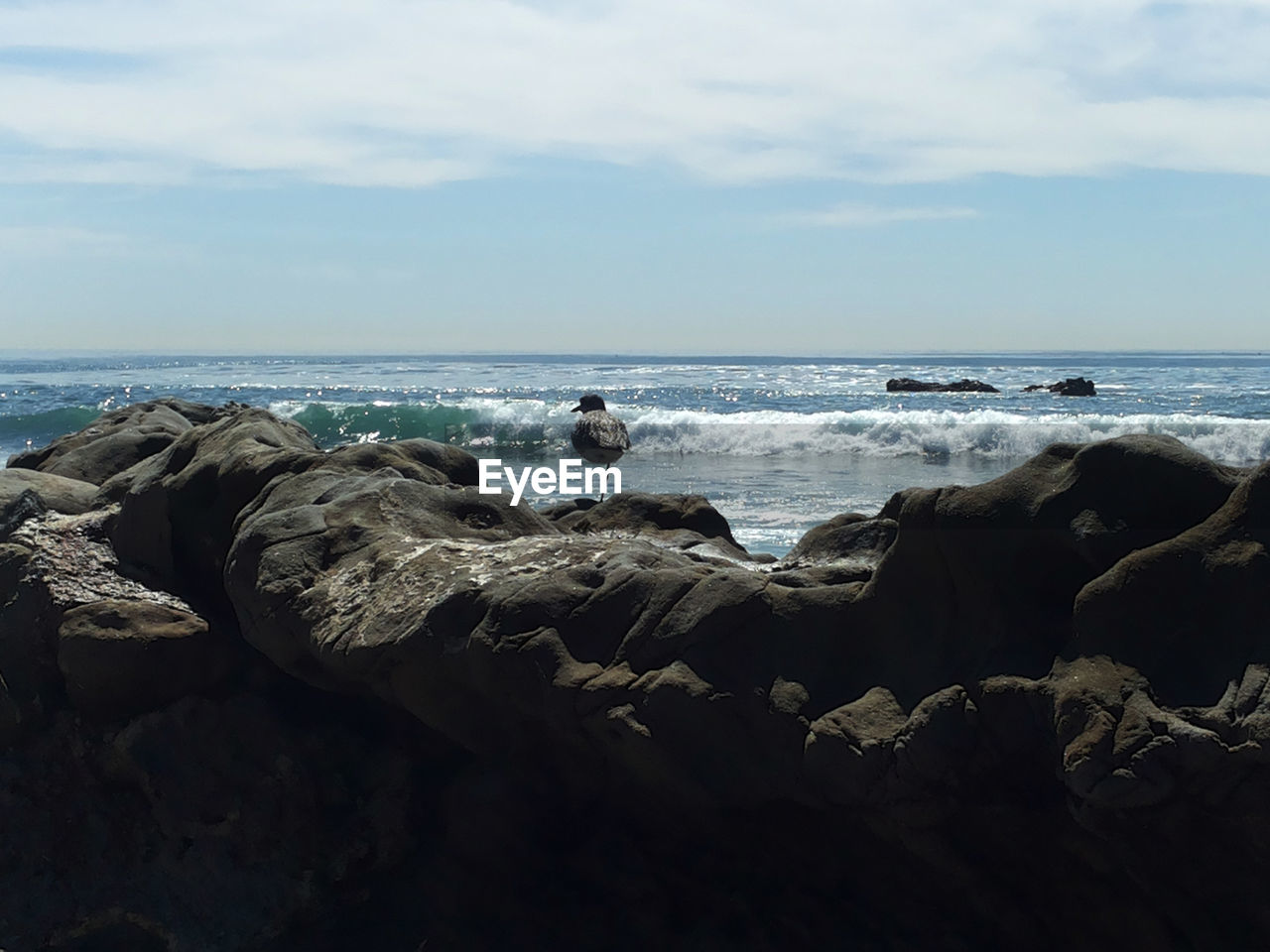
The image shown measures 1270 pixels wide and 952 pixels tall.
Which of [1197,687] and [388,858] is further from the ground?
[1197,687]

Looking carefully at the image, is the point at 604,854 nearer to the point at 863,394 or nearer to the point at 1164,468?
the point at 1164,468

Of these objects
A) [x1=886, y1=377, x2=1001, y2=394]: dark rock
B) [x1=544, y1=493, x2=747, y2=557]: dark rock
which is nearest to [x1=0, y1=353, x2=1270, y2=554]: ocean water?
[x1=886, y1=377, x2=1001, y2=394]: dark rock

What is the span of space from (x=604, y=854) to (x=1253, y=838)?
95.5 inches

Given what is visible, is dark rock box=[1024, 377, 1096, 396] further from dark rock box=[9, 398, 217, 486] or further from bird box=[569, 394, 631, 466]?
dark rock box=[9, 398, 217, 486]

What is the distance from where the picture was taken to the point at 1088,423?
96.6ft

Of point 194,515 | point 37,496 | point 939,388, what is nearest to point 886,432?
point 939,388

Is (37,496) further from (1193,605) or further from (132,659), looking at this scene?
(1193,605)

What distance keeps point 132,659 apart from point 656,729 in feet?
9.06

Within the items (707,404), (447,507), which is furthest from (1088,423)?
(447,507)

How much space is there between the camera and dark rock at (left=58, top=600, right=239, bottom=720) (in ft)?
19.4

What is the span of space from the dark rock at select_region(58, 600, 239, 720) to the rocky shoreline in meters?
0.02

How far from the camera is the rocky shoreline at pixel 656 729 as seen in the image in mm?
4109

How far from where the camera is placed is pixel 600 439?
25.8 m

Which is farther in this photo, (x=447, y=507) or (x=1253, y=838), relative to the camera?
(x=447, y=507)
